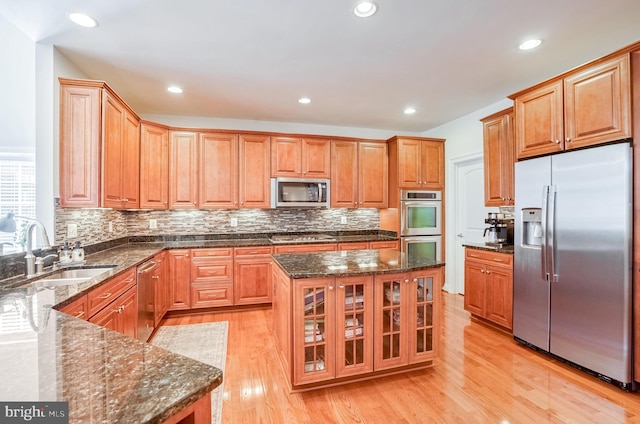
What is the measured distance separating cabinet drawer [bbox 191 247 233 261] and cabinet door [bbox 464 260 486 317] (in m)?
3.01

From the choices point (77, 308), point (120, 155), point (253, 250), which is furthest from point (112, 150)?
point (253, 250)

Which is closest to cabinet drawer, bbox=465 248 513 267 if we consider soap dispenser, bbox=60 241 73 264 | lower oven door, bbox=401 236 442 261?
lower oven door, bbox=401 236 442 261

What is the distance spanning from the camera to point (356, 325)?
219 cm

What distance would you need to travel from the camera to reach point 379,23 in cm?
216

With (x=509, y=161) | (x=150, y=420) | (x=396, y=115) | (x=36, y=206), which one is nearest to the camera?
(x=150, y=420)

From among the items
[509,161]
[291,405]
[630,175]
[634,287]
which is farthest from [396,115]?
[291,405]

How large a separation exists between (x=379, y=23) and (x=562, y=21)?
1.35 metres

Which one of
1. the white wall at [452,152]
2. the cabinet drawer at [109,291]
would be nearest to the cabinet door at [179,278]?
the cabinet drawer at [109,291]

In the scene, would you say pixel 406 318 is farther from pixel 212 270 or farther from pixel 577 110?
pixel 212 270

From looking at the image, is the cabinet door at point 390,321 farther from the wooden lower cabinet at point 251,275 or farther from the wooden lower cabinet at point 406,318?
the wooden lower cabinet at point 251,275

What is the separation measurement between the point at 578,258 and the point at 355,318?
1.88m

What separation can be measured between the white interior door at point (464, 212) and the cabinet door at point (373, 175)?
1072mm

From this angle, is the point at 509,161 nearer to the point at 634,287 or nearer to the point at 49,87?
the point at 634,287

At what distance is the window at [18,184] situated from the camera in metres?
2.34
